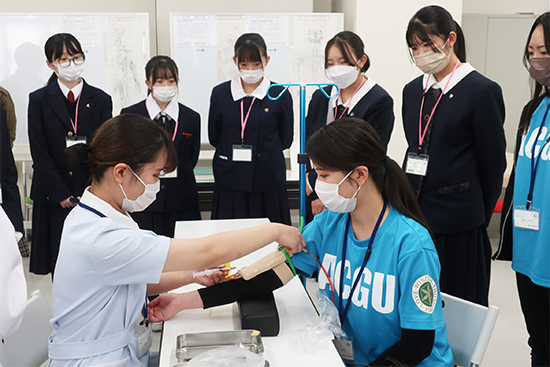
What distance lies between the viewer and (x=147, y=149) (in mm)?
1251

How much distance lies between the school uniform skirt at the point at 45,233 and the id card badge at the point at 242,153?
109 cm

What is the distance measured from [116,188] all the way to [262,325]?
0.53 metres

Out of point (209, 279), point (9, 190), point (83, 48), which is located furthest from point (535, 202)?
point (83, 48)

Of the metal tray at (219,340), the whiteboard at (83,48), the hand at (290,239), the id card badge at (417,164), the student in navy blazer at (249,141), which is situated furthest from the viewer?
the whiteboard at (83,48)

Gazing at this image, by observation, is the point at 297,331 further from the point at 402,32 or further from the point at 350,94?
the point at 402,32

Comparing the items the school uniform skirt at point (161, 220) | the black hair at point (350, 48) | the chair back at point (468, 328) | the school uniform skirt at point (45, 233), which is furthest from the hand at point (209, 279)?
the school uniform skirt at point (45, 233)

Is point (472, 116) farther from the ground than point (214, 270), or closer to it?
farther from the ground

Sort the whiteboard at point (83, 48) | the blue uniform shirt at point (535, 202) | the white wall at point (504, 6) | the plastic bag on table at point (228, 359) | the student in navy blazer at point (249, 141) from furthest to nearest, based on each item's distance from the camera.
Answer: the white wall at point (504, 6) → the whiteboard at point (83, 48) → the student in navy blazer at point (249, 141) → the blue uniform shirt at point (535, 202) → the plastic bag on table at point (228, 359)

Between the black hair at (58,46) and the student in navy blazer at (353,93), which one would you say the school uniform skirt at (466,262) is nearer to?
the student in navy blazer at (353,93)

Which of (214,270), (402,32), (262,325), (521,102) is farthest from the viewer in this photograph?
(521,102)

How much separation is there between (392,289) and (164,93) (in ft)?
6.31

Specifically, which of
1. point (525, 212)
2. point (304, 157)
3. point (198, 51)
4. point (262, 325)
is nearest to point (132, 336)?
point (262, 325)

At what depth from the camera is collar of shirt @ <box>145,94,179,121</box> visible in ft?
9.04

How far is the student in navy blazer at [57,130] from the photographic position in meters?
2.78
